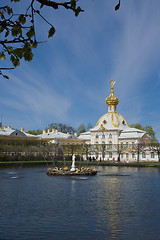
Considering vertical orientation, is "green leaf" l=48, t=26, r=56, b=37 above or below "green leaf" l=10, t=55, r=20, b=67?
above

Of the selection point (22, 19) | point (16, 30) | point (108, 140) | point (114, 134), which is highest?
point (114, 134)

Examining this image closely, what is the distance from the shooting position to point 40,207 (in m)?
12.5

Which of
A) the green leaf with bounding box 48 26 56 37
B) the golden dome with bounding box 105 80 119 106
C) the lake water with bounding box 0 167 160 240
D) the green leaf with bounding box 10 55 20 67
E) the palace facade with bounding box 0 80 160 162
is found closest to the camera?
the green leaf with bounding box 48 26 56 37

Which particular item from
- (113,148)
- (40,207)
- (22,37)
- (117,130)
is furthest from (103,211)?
(117,130)

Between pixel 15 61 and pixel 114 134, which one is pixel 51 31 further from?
pixel 114 134

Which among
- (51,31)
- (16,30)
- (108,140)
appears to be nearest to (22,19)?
(16,30)

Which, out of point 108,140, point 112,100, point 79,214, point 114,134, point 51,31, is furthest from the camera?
point 112,100

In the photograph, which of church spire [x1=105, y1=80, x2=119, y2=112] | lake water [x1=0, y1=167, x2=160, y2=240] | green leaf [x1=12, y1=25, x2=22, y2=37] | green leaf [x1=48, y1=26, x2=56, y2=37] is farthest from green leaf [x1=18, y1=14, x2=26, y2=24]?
church spire [x1=105, y1=80, x2=119, y2=112]

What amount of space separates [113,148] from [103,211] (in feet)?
191

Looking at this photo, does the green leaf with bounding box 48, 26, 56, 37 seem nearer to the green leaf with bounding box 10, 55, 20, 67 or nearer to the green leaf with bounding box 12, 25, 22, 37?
the green leaf with bounding box 12, 25, 22, 37

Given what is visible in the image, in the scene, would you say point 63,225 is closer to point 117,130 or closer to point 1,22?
point 1,22

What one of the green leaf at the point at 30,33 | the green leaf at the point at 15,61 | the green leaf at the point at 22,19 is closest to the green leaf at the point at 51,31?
the green leaf at the point at 30,33

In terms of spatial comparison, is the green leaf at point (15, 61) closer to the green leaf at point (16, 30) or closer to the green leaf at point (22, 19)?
the green leaf at point (16, 30)

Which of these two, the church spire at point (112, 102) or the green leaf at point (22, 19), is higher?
the church spire at point (112, 102)
